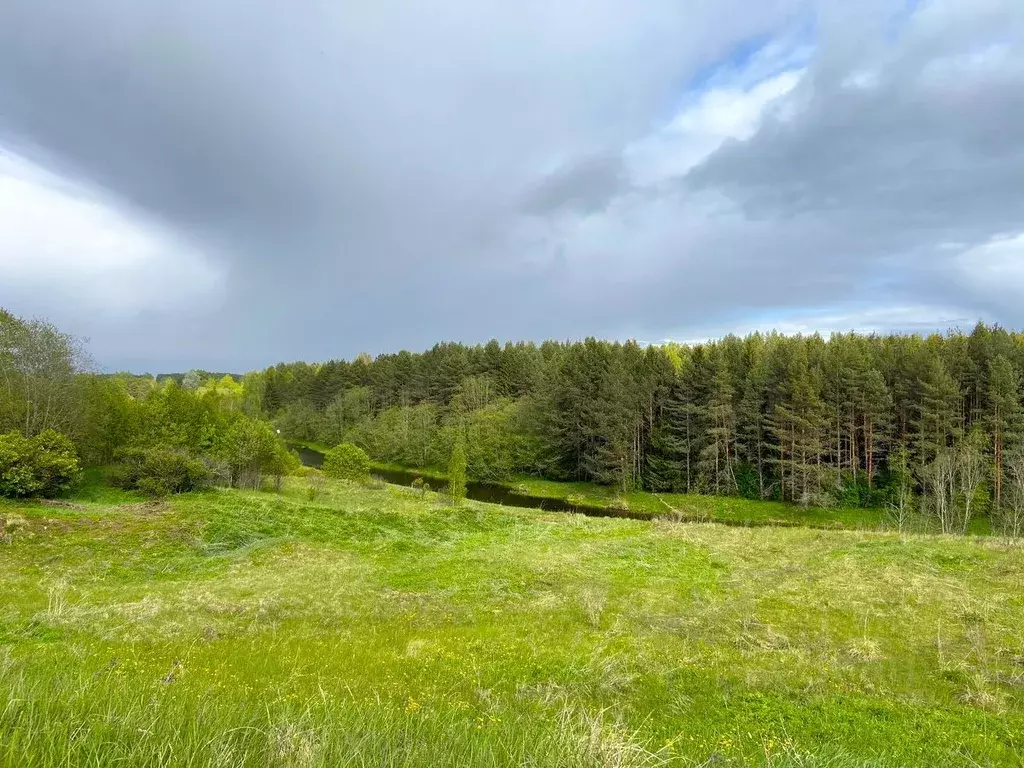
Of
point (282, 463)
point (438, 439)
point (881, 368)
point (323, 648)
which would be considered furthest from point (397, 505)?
point (881, 368)

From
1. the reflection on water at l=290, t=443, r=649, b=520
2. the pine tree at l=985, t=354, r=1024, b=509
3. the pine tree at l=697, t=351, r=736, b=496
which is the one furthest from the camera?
the pine tree at l=697, t=351, r=736, b=496

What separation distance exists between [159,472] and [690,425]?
49.0m

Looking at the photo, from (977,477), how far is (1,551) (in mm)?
56079

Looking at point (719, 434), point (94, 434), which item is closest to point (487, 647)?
point (94, 434)

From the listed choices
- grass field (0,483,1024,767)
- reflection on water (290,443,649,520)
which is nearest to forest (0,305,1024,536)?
reflection on water (290,443,649,520)

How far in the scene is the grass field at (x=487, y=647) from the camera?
279 centimetres

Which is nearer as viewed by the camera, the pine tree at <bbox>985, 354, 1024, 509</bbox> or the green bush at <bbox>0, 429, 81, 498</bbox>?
the green bush at <bbox>0, 429, 81, 498</bbox>

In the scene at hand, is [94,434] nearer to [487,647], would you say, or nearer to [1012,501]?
[487,647]

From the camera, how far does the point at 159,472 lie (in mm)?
31328

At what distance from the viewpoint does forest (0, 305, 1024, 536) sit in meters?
33.8

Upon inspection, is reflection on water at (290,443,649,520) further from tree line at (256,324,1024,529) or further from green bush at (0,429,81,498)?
green bush at (0,429,81,498)

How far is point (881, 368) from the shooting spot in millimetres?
52656

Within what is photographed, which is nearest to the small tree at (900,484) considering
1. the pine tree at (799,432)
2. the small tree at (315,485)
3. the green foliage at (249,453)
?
the pine tree at (799,432)

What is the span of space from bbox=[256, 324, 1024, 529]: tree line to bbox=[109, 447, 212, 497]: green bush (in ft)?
129
